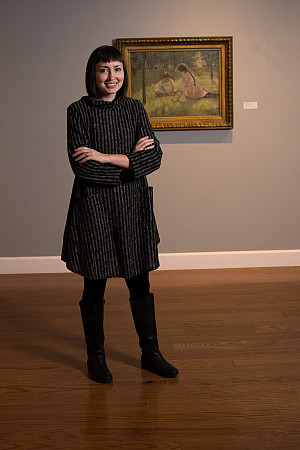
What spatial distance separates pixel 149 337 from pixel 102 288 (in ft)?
1.01

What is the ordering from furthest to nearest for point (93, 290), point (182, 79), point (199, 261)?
point (199, 261)
point (182, 79)
point (93, 290)

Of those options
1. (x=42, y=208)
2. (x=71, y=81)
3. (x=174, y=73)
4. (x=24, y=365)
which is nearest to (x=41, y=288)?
(x=42, y=208)

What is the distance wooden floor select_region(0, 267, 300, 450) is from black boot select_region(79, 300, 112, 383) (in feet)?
0.17

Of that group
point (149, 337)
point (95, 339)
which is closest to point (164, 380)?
point (149, 337)

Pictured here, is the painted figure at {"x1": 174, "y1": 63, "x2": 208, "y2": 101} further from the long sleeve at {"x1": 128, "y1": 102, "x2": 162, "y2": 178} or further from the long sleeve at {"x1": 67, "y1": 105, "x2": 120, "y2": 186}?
the long sleeve at {"x1": 67, "y1": 105, "x2": 120, "y2": 186}

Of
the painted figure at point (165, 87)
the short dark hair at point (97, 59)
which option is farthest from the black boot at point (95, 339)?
the painted figure at point (165, 87)

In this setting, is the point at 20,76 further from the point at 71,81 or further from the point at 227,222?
the point at 227,222

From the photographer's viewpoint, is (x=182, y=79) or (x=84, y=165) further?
(x=182, y=79)

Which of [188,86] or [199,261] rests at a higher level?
[188,86]

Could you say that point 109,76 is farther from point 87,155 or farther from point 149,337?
point 149,337

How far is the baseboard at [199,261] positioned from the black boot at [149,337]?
5.92ft

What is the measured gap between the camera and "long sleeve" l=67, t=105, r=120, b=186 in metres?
2.13

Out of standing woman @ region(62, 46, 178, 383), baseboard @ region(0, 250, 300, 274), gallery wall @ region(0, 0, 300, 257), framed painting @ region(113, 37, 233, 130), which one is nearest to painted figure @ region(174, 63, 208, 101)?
framed painting @ region(113, 37, 233, 130)

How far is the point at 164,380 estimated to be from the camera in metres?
2.32
